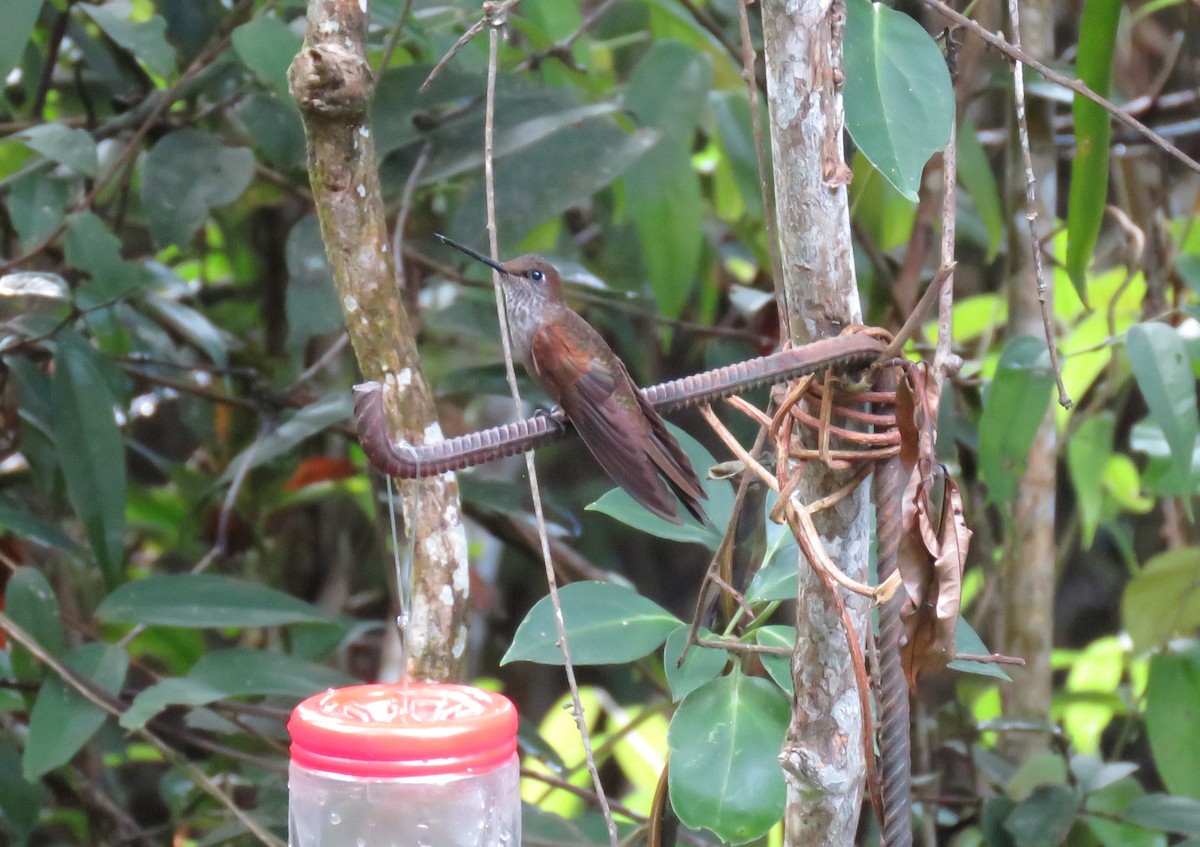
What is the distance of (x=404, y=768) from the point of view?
0.80 meters

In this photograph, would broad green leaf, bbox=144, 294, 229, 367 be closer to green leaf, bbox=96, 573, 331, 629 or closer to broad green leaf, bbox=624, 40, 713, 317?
green leaf, bbox=96, 573, 331, 629

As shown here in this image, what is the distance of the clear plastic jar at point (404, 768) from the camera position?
800mm

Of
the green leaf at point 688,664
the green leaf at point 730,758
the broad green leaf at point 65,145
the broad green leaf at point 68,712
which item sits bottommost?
the broad green leaf at point 68,712

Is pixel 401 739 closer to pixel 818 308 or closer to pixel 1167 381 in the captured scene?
pixel 818 308

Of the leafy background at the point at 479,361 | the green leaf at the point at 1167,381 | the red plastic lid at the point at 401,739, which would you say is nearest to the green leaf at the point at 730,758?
the leafy background at the point at 479,361

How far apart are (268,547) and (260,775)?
98cm

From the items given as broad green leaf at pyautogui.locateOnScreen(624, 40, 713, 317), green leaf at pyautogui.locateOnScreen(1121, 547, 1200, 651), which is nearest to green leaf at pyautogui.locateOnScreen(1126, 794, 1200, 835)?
green leaf at pyautogui.locateOnScreen(1121, 547, 1200, 651)

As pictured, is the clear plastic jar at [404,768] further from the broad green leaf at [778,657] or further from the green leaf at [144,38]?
the green leaf at [144,38]

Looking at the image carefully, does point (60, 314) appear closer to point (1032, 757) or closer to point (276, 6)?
point (276, 6)

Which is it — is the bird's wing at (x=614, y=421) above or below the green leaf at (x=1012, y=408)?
above

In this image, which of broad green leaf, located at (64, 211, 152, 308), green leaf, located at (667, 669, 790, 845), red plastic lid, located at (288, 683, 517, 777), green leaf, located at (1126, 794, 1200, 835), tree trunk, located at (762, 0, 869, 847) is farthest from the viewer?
broad green leaf, located at (64, 211, 152, 308)

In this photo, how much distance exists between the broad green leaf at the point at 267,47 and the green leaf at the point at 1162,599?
1.69 meters

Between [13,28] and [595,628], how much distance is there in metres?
1.08

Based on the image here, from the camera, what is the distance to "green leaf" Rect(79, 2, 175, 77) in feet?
6.08
